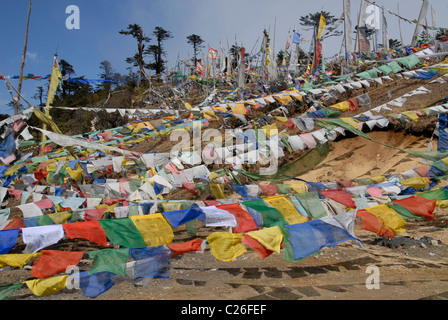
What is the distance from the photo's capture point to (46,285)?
4707 mm

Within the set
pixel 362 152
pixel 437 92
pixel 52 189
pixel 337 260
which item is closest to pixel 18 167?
pixel 52 189

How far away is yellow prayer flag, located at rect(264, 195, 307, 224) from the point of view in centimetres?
667

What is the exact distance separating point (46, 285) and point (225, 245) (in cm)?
266

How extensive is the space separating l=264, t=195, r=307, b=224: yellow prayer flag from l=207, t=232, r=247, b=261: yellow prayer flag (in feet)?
5.65

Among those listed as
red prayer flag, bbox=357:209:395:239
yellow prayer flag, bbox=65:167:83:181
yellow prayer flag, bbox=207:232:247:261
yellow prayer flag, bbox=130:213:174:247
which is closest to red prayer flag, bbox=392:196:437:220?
red prayer flag, bbox=357:209:395:239

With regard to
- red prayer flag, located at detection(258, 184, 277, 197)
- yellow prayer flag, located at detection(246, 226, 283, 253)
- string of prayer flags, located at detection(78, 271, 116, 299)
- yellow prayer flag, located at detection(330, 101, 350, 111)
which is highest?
yellow prayer flag, located at detection(330, 101, 350, 111)

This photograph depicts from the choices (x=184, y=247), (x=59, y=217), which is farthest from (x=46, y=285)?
(x=59, y=217)

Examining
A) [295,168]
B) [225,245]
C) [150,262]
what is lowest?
[150,262]

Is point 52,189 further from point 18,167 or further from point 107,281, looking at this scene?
point 107,281

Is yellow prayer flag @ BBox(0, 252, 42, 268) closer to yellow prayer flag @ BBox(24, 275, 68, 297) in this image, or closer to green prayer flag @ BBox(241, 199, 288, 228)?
yellow prayer flag @ BBox(24, 275, 68, 297)

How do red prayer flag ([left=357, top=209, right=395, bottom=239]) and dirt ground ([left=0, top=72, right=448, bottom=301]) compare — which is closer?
dirt ground ([left=0, top=72, right=448, bottom=301])

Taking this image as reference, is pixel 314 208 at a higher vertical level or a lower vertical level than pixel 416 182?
lower

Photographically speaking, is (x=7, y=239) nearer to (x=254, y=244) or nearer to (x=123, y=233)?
(x=123, y=233)
